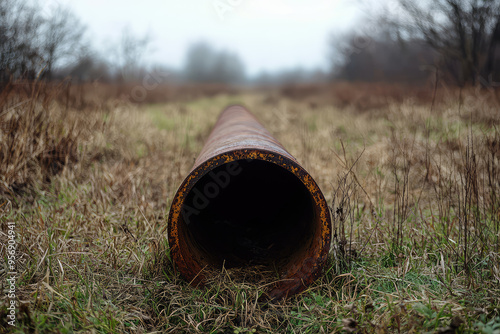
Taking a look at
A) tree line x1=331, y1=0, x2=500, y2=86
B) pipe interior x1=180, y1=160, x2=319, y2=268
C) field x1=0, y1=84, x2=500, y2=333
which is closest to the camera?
field x1=0, y1=84, x2=500, y2=333

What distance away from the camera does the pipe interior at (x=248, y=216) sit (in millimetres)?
2234

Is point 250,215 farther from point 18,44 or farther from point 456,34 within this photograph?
point 456,34

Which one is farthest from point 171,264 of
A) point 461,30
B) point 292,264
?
point 461,30

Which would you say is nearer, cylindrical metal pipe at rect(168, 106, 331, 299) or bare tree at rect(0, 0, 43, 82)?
cylindrical metal pipe at rect(168, 106, 331, 299)

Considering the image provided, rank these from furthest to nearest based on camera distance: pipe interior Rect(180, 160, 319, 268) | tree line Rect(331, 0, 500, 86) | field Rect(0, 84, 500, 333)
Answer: tree line Rect(331, 0, 500, 86)
pipe interior Rect(180, 160, 319, 268)
field Rect(0, 84, 500, 333)

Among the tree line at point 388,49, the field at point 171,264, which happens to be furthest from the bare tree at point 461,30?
the field at point 171,264

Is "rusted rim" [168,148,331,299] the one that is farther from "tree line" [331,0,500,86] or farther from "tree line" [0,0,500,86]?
"tree line" [331,0,500,86]

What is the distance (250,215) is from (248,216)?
0.02 m

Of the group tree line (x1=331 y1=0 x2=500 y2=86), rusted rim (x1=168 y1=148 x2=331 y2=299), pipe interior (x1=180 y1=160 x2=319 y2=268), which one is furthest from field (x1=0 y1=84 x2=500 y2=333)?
tree line (x1=331 y1=0 x2=500 y2=86)

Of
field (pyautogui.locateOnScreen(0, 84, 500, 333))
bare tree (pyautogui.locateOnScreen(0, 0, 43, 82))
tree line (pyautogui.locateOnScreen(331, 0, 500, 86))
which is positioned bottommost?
field (pyautogui.locateOnScreen(0, 84, 500, 333))

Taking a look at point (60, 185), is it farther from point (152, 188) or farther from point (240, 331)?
point (240, 331)

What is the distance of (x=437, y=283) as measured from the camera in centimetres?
192

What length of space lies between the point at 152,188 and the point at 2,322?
6.53 ft

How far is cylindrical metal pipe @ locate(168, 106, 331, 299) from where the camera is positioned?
1.75m
